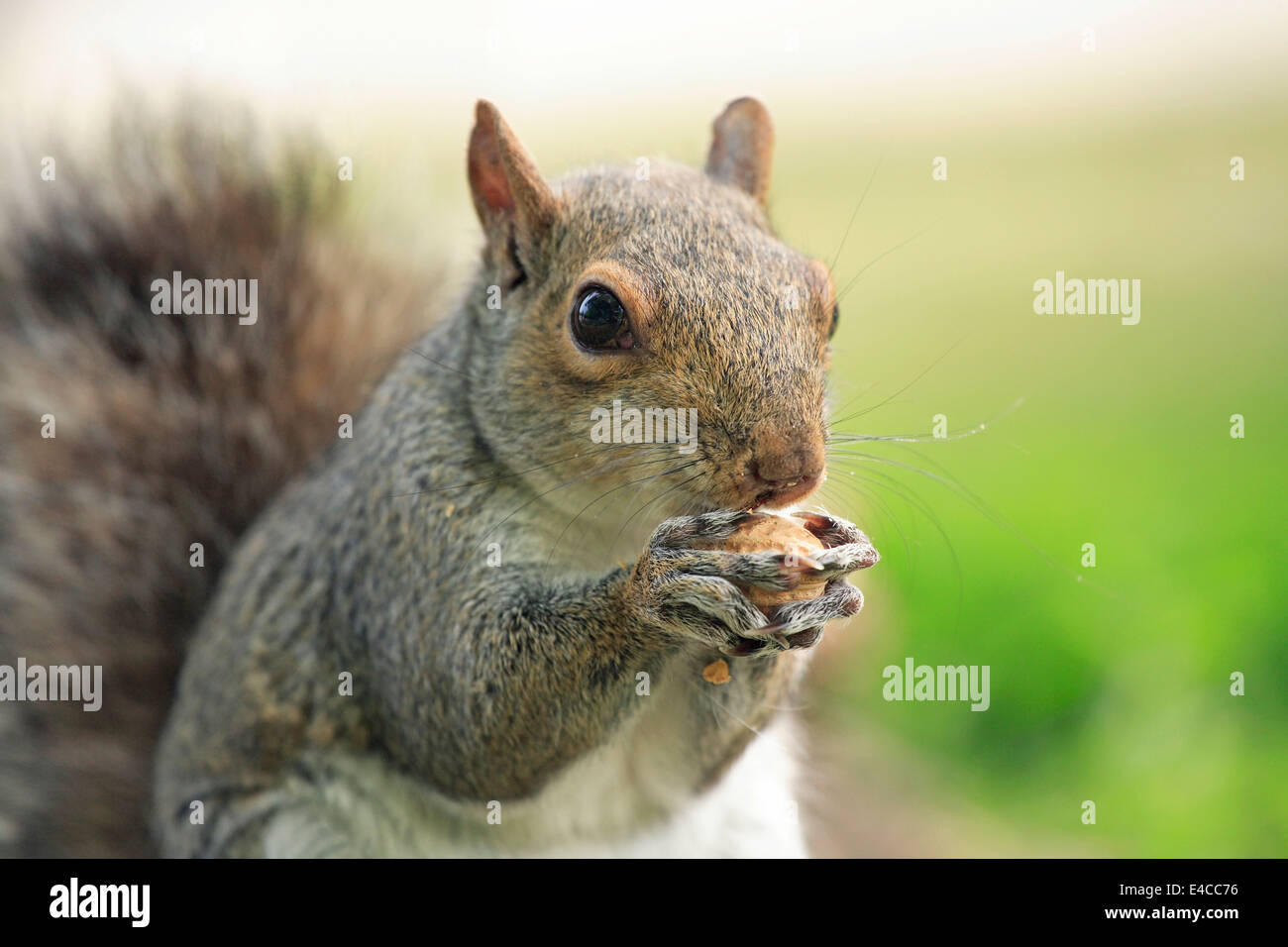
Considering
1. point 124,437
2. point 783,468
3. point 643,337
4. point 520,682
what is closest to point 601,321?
point 643,337

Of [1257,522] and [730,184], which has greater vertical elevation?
[730,184]

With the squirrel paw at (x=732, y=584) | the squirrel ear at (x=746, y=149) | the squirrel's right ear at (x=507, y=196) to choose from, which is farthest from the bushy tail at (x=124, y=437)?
the squirrel paw at (x=732, y=584)

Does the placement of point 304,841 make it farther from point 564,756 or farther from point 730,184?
point 730,184

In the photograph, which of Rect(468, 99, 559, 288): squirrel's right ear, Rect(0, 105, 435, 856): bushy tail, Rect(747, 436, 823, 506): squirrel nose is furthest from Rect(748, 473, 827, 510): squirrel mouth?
Rect(0, 105, 435, 856): bushy tail

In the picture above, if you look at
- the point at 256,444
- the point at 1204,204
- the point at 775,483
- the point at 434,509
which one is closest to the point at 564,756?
the point at 434,509

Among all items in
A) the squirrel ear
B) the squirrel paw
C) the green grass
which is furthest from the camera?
the green grass

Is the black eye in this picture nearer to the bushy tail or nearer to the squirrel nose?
the squirrel nose

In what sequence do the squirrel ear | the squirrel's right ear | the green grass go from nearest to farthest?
the squirrel's right ear, the squirrel ear, the green grass
